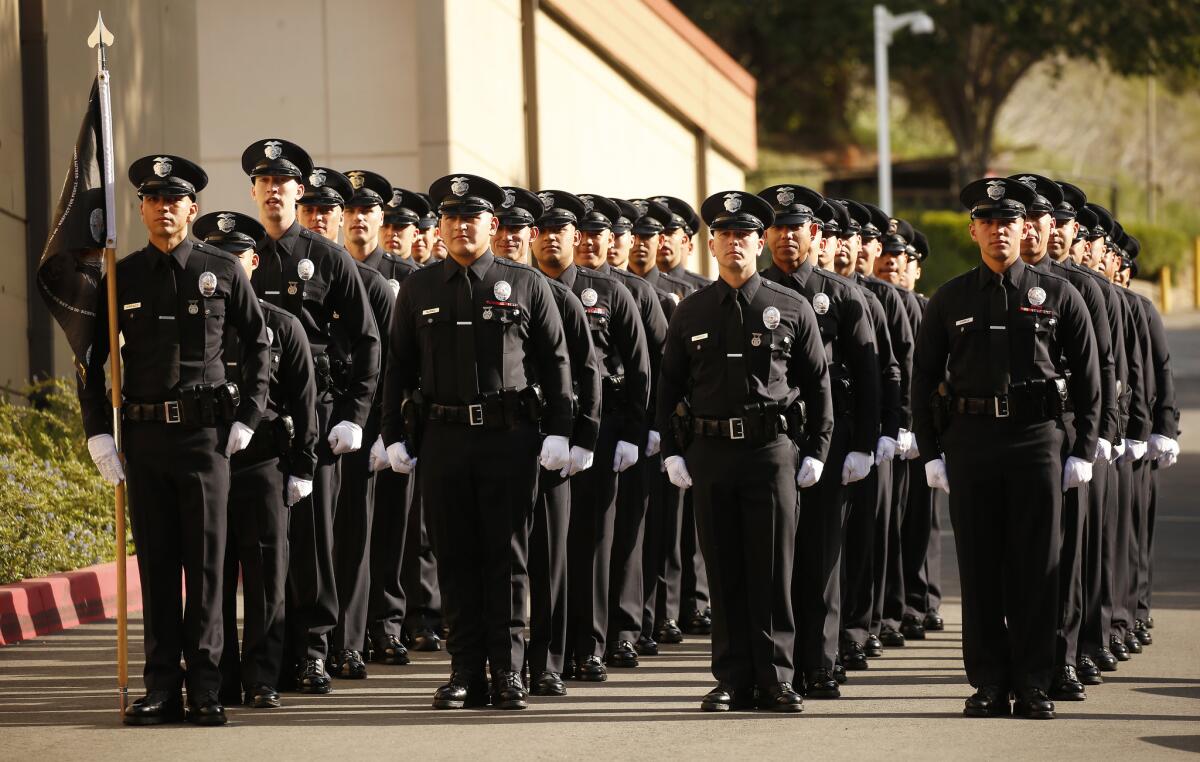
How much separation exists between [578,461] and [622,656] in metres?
1.63

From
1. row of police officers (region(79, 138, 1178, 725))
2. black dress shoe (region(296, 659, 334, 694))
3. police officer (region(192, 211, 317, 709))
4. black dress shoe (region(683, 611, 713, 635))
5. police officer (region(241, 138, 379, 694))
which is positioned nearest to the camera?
row of police officers (region(79, 138, 1178, 725))

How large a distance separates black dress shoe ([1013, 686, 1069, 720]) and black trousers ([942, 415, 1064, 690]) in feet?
0.13

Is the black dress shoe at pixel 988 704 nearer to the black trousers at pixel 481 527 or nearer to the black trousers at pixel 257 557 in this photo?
the black trousers at pixel 481 527

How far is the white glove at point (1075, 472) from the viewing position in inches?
339

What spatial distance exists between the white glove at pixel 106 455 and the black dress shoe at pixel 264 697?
4.09 ft

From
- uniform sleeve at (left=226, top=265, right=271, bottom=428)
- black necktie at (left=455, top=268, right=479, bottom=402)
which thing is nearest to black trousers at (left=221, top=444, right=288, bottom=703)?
uniform sleeve at (left=226, top=265, right=271, bottom=428)

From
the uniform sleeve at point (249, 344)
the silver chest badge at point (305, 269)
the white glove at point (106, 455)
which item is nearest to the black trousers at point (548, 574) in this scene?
the uniform sleeve at point (249, 344)

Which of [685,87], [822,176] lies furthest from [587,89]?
[822,176]

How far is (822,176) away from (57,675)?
4653 centimetres

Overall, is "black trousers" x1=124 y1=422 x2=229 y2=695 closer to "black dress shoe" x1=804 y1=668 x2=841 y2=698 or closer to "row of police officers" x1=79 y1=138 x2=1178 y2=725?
"row of police officers" x1=79 y1=138 x2=1178 y2=725

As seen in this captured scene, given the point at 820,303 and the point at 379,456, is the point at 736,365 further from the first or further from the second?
the point at 379,456

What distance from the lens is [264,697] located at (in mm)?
8797

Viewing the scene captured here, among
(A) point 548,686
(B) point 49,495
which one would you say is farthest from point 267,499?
(B) point 49,495

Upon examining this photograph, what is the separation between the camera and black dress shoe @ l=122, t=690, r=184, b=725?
828 cm
